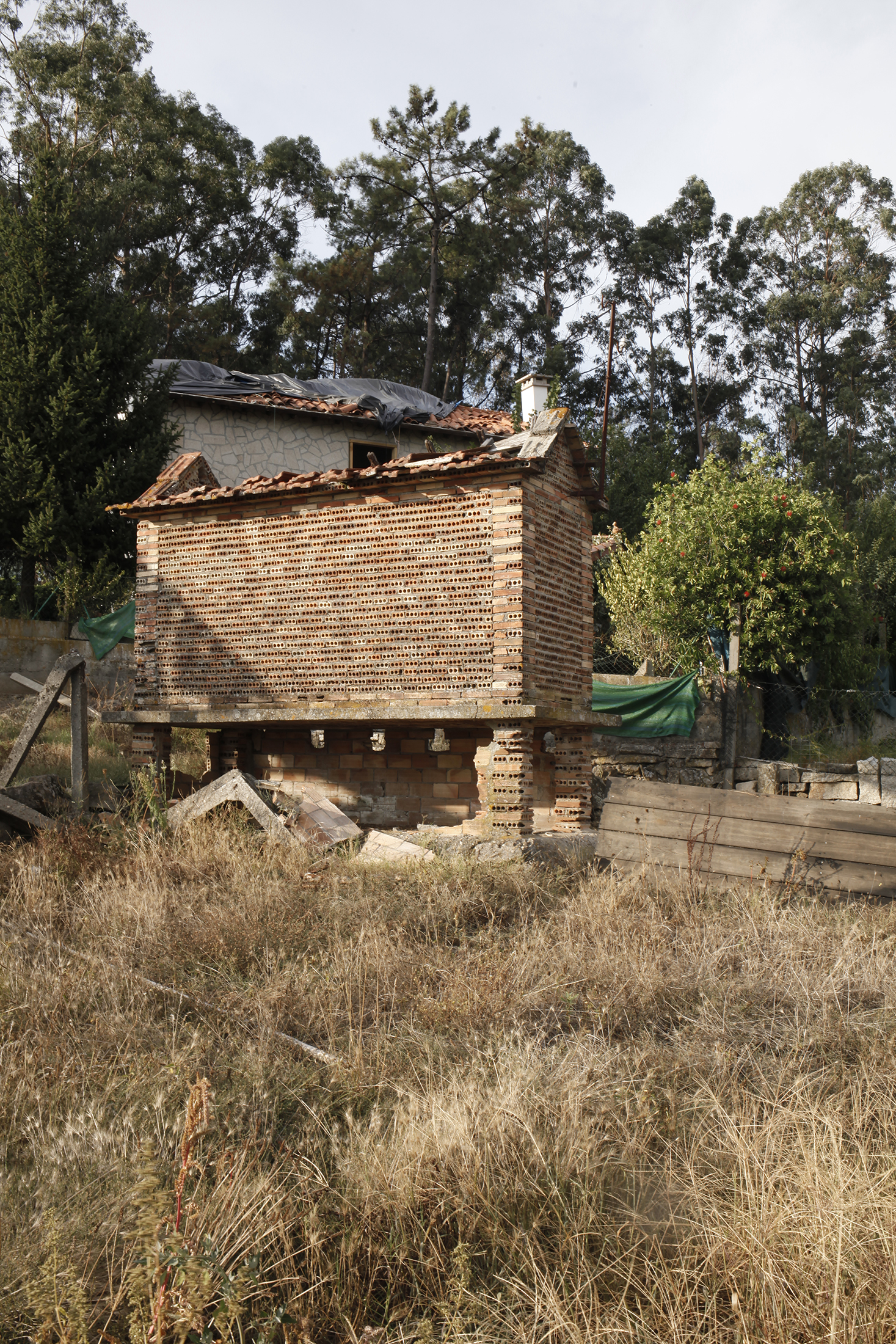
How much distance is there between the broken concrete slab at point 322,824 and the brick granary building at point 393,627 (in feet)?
3.64

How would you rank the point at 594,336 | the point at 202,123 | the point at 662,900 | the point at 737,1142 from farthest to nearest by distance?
1. the point at 594,336
2. the point at 202,123
3. the point at 662,900
4. the point at 737,1142

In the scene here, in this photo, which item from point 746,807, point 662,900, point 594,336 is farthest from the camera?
point 594,336

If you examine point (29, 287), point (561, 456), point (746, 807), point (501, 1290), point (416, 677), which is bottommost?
point (501, 1290)

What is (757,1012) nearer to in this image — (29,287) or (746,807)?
(746,807)

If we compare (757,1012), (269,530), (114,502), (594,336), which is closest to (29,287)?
(114,502)

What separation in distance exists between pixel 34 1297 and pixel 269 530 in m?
10.3

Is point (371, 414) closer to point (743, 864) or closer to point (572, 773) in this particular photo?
point (572, 773)

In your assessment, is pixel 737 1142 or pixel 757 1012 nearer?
pixel 737 1142

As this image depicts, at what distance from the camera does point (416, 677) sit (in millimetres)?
10938

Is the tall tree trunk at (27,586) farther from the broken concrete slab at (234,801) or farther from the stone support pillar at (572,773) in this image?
the stone support pillar at (572,773)

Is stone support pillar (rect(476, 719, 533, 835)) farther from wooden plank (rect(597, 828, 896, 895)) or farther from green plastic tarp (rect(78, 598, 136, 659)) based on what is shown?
green plastic tarp (rect(78, 598, 136, 659))

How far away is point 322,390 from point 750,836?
1867 cm

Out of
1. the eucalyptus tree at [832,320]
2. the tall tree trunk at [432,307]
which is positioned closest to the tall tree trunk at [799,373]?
the eucalyptus tree at [832,320]

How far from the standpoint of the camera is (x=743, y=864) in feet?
27.2
